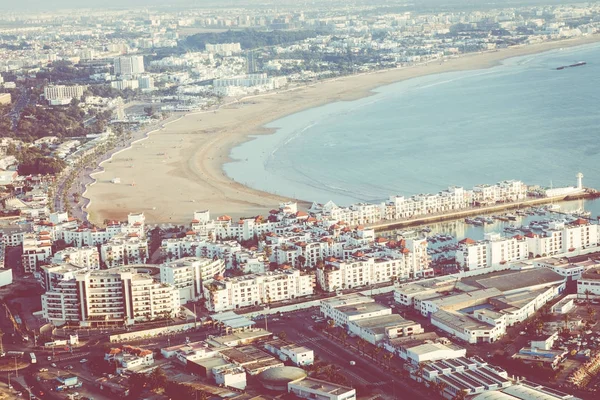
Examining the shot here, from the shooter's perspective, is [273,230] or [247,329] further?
[273,230]

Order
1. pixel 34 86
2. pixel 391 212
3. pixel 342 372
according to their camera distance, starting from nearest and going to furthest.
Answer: pixel 342 372
pixel 391 212
pixel 34 86

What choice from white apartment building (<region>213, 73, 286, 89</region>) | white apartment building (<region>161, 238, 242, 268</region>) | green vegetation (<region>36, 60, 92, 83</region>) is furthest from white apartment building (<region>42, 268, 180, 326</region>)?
green vegetation (<region>36, 60, 92, 83</region>)

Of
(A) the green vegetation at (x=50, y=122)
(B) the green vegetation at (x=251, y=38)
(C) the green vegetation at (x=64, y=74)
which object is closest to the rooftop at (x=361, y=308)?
(A) the green vegetation at (x=50, y=122)

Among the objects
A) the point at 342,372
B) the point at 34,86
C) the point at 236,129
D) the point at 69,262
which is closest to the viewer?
the point at 342,372

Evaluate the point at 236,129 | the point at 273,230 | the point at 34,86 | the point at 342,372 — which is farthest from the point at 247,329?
the point at 34,86

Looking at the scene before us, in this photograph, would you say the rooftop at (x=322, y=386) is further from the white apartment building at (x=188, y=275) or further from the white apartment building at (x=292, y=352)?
the white apartment building at (x=188, y=275)

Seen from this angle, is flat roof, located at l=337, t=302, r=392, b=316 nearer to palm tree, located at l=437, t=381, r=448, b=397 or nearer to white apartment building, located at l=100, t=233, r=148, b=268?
palm tree, located at l=437, t=381, r=448, b=397

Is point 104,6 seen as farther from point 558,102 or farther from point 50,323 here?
point 50,323
